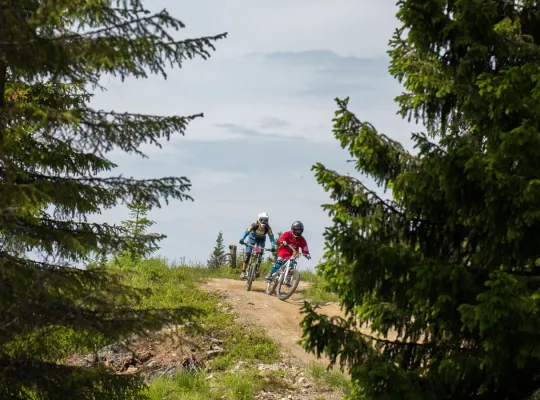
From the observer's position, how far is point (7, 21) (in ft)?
26.2

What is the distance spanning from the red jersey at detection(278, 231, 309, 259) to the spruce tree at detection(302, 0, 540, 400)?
941 cm

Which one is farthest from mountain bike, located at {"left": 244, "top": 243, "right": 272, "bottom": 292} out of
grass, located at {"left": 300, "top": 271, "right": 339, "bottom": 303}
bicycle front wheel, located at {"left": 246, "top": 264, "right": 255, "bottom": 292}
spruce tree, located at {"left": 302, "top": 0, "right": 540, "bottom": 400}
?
spruce tree, located at {"left": 302, "top": 0, "right": 540, "bottom": 400}

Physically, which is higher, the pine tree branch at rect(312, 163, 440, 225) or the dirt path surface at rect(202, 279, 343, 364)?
the pine tree branch at rect(312, 163, 440, 225)

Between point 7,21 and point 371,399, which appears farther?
point 371,399

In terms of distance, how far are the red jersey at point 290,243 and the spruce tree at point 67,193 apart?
10.8m

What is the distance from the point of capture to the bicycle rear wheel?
20.0m

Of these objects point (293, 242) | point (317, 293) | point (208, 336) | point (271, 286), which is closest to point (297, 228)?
point (293, 242)

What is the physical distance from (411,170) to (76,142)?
4.49 meters

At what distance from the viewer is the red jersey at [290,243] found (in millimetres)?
20016

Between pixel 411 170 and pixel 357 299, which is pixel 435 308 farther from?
pixel 411 170

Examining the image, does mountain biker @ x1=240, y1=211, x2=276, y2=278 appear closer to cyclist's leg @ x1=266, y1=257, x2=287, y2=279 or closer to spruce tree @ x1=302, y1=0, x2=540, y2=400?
cyclist's leg @ x1=266, y1=257, x2=287, y2=279

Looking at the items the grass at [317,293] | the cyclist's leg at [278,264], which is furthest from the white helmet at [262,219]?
the grass at [317,293]

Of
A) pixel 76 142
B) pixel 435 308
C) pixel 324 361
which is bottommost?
pixel 324 361

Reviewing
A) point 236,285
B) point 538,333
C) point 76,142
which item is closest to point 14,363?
point 76,142
